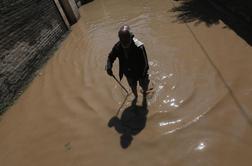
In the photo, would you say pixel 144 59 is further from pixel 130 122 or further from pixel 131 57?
pixel 130 122

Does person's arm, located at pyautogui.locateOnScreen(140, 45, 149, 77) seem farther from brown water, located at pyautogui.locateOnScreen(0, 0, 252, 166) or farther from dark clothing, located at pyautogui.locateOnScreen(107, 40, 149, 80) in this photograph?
brown water, located at pyautogui.locateOnScreen(0, 0, 252, 166)

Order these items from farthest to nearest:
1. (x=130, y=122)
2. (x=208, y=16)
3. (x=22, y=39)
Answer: (x=208, y=16), (x=22, y=39), (x=130, y=122)

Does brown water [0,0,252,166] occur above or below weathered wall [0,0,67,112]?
below

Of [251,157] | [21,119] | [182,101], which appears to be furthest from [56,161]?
[251,157]

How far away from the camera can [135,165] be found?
14.5 feet

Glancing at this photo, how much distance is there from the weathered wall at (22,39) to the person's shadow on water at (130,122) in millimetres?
3192

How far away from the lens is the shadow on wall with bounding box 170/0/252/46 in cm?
755

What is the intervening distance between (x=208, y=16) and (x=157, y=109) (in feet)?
17.2

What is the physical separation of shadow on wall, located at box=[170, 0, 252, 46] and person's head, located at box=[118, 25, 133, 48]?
374 centimetres

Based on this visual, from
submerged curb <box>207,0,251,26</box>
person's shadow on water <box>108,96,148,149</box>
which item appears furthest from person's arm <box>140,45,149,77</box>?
submerged curb <box>207,0,251,26</box>

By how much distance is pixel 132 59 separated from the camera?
488cm

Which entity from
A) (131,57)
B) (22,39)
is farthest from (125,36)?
(22,39)

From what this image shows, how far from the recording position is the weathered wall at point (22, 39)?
7188 mm

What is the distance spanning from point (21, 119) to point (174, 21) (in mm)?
6144
